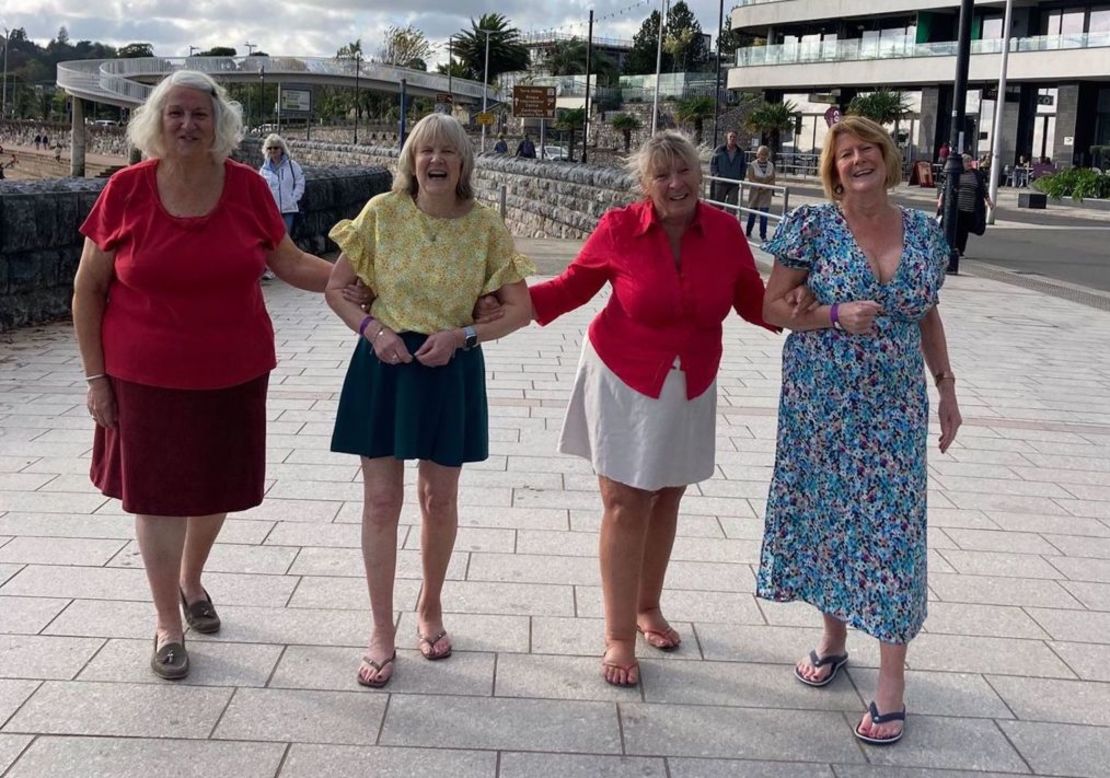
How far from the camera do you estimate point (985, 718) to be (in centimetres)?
353

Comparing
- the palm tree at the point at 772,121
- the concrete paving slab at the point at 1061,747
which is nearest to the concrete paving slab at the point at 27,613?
the concrete paving slab at the point at 1061,747

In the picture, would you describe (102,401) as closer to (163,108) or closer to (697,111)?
(163,108)

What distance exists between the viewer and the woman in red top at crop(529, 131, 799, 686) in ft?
11.8

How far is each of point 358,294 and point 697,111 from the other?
62.7 meters

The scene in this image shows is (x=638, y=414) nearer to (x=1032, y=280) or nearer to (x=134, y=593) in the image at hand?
(x=134, y=593)

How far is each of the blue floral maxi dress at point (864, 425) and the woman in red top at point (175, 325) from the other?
1574 mm

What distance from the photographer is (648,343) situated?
11.9 ft

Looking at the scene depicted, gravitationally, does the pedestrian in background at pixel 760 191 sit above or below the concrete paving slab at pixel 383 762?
above

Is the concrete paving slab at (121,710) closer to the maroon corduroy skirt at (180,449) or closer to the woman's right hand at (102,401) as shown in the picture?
the maroon corduroy skirt at (180,449)

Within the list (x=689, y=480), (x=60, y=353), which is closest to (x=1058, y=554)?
(x=689, y=480)

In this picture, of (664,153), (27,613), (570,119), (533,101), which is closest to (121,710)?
(27,613)

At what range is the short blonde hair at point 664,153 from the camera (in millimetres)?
3600

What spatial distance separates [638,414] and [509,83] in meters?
96.8

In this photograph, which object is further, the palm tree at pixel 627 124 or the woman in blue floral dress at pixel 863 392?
the palm tree at pixel 627 124
